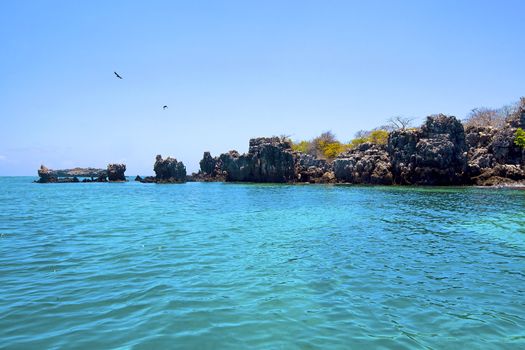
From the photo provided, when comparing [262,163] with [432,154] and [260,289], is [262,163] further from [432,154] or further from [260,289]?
[260,289]

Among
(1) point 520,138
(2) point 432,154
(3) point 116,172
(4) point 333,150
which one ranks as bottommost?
(3) point 116,172

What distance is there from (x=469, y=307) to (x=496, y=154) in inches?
2968

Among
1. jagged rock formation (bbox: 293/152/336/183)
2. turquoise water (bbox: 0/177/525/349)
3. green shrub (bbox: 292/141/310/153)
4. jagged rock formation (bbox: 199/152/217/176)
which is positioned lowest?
turquoise water (bbox: 0/177/525/349)

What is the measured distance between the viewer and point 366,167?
251 feet

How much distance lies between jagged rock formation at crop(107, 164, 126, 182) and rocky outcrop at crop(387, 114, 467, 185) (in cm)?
8481

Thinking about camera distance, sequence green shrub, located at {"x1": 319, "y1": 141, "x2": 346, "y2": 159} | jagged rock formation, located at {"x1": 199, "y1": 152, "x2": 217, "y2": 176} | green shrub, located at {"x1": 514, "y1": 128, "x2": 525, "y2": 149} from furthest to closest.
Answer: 1. jagged rock formation, located at {"x1": 199, "y1": 152, "x2": 217, "y2": 176}
2. green shrub, located at {"x1": 319, "y1": 141, "x2": 346, "y2": 159}
3. green shrub, located at {"x1": 514, "y1": 128, "x2": 525, "y2": 149}

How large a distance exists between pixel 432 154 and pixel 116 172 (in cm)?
9359

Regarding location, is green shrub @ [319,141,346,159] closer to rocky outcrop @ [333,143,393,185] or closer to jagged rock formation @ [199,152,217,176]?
rocky outcrop @ [333,143,393,185]

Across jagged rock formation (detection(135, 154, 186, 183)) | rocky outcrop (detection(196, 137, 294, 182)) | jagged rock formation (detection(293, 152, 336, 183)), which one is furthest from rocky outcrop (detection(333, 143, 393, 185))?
jagged rock formation (detection(135, 154, 186, 183))

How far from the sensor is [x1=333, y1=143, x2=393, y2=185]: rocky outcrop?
74188 millimetres

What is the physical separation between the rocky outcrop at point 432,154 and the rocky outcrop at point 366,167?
2.14 metres

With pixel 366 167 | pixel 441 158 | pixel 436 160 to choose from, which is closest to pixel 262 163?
pixel 366 167

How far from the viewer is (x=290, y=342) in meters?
6.41

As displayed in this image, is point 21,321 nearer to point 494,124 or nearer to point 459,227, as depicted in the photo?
point 459,227
